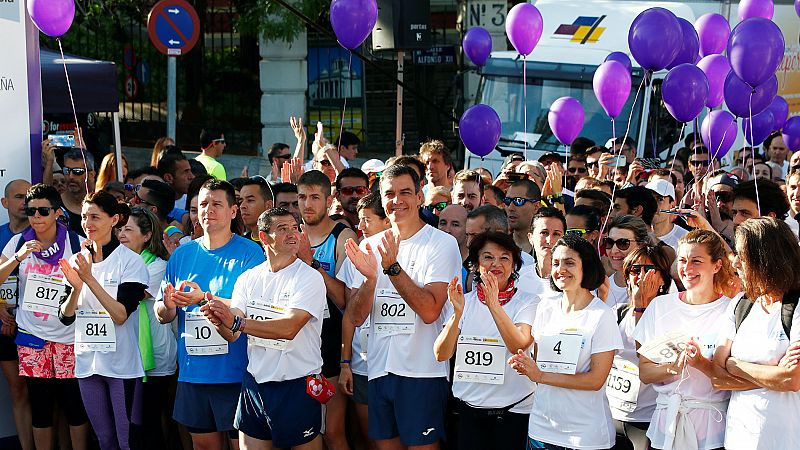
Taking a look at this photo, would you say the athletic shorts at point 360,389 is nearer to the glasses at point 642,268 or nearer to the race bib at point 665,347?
the glasses at point 642,268

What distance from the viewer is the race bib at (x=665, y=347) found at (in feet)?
16.2

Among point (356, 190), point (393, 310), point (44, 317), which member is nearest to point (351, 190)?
point (356, 190)

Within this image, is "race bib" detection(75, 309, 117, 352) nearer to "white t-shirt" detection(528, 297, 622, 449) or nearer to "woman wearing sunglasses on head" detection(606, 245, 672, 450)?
"white t-shirt" detection(528, 297, 622, 449)

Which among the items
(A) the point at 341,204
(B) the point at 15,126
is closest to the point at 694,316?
(A) the point at 341,204

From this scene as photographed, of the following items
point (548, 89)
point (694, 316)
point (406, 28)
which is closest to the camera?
point (694, 316)

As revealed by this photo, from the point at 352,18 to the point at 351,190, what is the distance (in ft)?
8.18

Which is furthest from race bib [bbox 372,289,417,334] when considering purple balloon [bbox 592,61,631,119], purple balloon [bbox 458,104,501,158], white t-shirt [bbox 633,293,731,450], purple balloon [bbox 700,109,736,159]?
purple balloon [bbox 700,109,736,159]

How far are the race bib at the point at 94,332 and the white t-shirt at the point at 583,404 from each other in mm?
2670

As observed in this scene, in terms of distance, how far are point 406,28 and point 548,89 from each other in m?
2.67

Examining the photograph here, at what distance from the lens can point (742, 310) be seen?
15.9 feet

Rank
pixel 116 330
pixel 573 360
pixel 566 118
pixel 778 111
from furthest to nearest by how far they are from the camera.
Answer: pixel 778 111 < pixel 566 118 < pixel 116 330 < pixel 573 360

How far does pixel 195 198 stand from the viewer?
24.3 feet

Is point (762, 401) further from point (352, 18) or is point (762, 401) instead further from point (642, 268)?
point (352, 18)

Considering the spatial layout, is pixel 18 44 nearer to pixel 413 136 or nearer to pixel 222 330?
pixel 222 330
